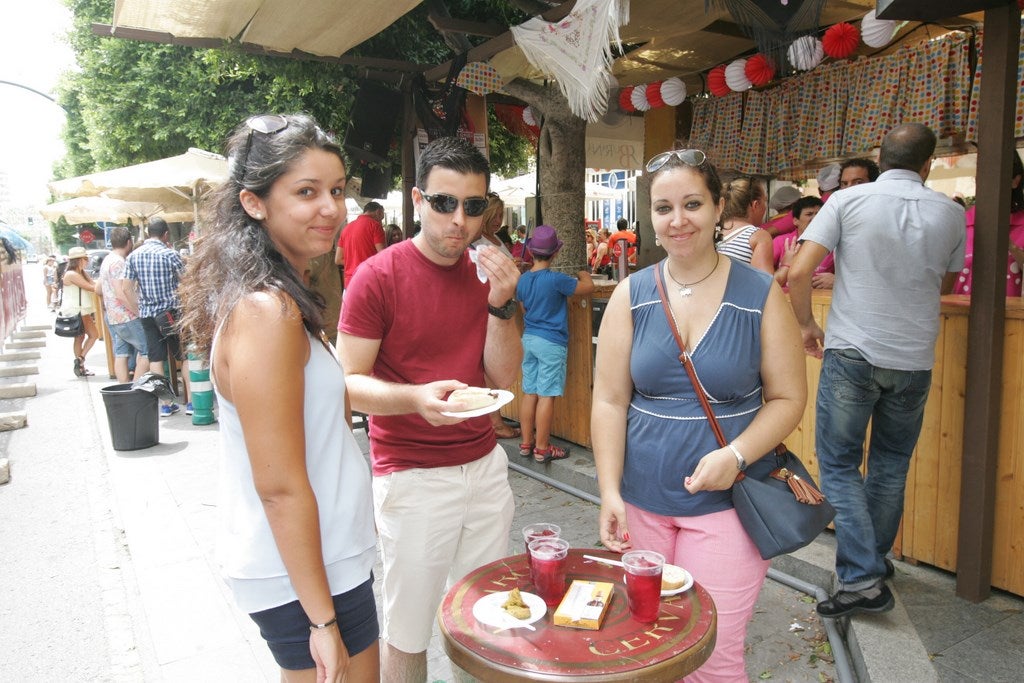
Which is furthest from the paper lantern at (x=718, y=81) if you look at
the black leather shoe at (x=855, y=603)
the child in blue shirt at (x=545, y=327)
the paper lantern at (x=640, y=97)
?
the black leather shoe at (x=855, y=603)

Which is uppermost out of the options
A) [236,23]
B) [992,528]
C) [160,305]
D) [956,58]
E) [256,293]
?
[236,23]

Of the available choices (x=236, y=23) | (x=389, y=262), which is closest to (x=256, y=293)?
(x=389, y=262)

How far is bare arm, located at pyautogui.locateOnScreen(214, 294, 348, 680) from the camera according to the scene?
148 cm

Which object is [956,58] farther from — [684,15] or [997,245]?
[997,245]

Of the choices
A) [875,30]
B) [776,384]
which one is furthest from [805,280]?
[875,30]

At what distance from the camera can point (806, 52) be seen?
6207 mm

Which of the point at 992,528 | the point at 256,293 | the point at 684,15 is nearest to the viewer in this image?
the point at 256,293

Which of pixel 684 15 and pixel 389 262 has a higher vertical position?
pixel 684 15

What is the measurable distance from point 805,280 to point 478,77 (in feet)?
14.4

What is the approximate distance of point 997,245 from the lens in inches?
129

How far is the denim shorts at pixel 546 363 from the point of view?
5.88 m

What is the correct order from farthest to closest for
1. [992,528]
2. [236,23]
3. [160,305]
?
1. [160,305]
2. [236,23]
3. [992,528]

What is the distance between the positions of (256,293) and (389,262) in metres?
0.91

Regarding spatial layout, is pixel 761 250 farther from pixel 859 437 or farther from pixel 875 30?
pixel 875 30
